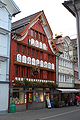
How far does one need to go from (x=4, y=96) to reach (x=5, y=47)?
5.91 meters

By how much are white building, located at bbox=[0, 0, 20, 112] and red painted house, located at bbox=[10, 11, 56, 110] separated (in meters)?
1.01

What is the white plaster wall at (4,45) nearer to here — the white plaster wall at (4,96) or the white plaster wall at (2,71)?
the white plaster wall at (2,71)

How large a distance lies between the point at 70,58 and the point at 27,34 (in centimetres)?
1579

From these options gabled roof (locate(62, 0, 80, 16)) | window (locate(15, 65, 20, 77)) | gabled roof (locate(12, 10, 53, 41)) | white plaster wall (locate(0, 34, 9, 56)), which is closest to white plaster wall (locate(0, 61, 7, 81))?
white plaster wall (locate(0, 34, 9, 56))

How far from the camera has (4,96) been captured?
30188mm

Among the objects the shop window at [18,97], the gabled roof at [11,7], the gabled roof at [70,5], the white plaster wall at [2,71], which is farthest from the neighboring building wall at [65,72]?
the gabled roof at [70,5]

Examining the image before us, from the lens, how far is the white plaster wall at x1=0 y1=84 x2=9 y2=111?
97.5ft

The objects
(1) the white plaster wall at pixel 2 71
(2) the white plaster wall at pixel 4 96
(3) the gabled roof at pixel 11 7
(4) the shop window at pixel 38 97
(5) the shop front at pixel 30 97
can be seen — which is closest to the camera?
(2) the white plaster wall at pixel 4 96

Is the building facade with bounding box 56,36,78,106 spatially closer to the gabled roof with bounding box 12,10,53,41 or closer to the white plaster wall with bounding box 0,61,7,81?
the gabled roof with bounding box 12,10,53,41

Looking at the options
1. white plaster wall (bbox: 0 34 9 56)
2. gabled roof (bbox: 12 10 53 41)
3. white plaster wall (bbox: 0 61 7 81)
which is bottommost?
white plaster wall (bbox: 0 61 7 81)

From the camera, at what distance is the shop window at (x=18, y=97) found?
32625 mm

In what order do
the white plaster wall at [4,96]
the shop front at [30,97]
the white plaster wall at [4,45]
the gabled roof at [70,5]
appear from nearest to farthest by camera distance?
the gabled roof at [70,5] → the white plaster wall at [4,96] → the white plaster wall at [4,45] → the shop front at [30,97]

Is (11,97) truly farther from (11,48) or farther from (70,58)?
(70,58)

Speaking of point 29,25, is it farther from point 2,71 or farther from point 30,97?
point 30,97
